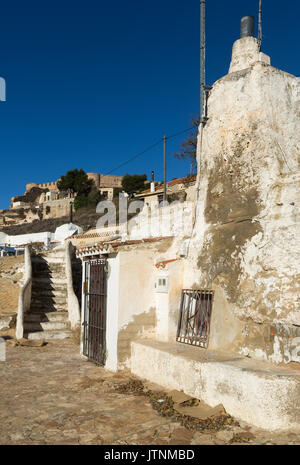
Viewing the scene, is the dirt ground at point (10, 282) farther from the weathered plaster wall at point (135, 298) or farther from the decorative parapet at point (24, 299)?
the weathered plaster wall at point (135, 298)

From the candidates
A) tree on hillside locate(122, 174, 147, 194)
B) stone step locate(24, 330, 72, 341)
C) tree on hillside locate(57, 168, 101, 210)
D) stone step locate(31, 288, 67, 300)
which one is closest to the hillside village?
stone step locate(24, 330, 72, 341)

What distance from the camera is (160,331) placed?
28.7ft

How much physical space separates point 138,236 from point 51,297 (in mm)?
3971

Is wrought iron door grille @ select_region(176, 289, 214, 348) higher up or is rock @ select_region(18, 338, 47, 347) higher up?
wrought iron door grille @ select_region(176, 289, 214, 348)

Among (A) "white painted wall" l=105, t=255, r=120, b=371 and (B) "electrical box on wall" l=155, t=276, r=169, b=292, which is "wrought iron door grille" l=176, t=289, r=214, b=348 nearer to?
(B) "electrical box on wall" l=155, t=276, r=169, b=292

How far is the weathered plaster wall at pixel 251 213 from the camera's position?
6.46 meters

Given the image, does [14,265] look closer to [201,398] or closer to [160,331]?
[160,331]

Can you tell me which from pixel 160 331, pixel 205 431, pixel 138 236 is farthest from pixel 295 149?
pixel 138 236

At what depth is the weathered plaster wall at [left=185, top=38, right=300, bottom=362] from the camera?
6.46 meters

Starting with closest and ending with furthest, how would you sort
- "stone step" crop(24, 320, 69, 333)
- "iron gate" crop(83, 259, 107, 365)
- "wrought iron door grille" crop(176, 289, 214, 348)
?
"wrought iron door grille" crop(176, 289, 214, 348), "iron gate" crop(83, 259, 107, 365), "stone step" crop(24, 320, 69, 333)

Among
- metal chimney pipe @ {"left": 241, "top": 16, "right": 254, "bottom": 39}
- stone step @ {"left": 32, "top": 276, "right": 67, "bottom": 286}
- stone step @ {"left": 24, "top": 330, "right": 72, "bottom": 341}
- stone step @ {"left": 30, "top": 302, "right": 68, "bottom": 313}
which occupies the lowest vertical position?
stone step @ {"left": 24, "top": 330, "right": 72, "bottom": 341}

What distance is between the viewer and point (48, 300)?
14.8 m

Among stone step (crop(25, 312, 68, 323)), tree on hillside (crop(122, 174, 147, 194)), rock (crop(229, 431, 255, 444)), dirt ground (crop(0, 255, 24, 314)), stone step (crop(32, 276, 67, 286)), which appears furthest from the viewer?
tree on hillside (crop(122, 174, 147, 194))

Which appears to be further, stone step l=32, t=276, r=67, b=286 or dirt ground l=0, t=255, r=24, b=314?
dirt ground l=0, t=255, r=24, b=314
